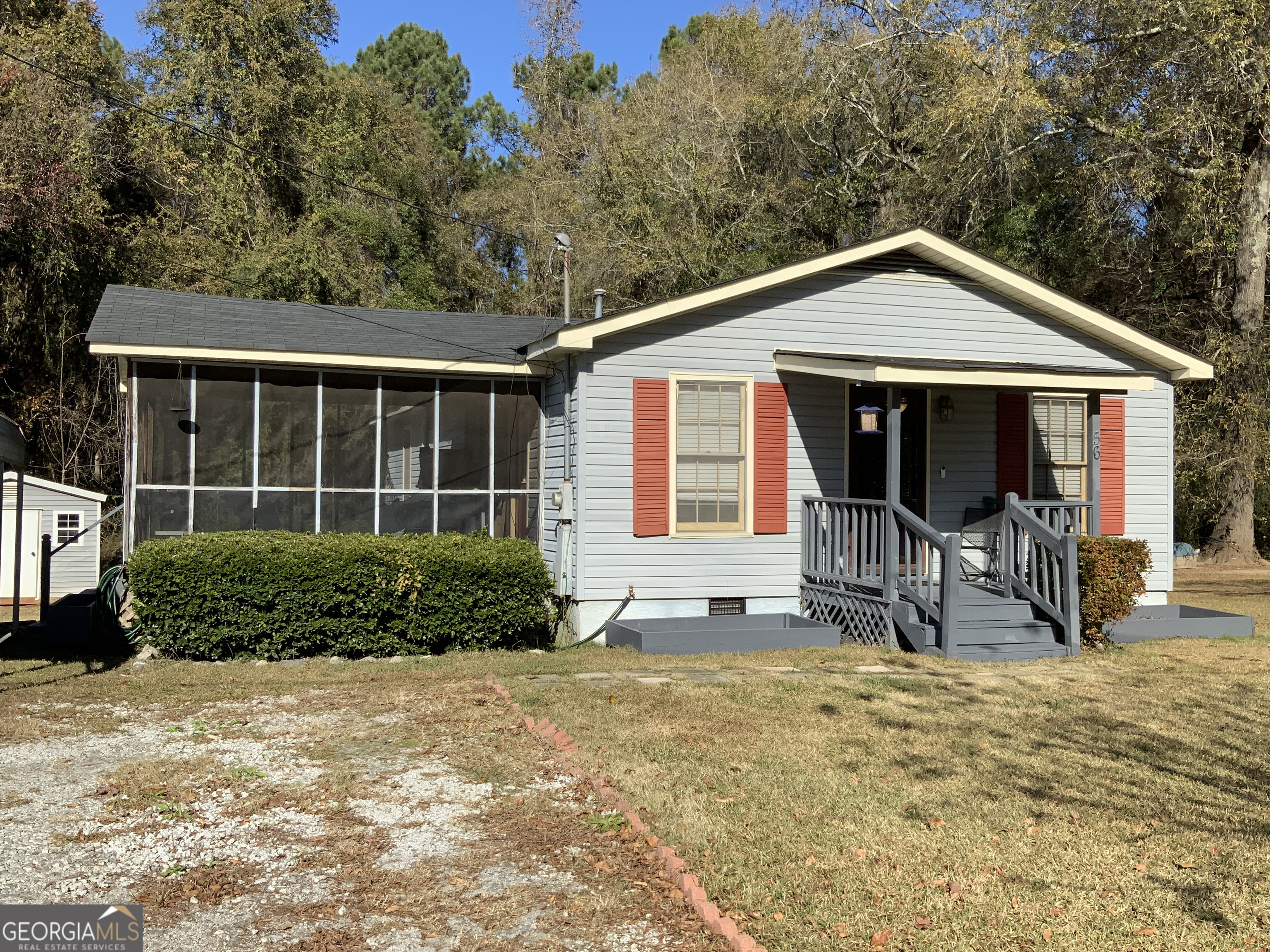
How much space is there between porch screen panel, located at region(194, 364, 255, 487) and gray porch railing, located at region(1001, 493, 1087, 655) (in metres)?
7.66

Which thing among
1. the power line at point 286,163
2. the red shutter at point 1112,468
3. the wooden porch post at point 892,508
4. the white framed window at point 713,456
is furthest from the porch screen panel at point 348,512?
the power line at point 286,163

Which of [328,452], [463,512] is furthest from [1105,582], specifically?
[328,452]

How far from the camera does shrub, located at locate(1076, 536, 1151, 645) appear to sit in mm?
10609

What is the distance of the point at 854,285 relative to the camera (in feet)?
39.6

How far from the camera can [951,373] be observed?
35.3 ft

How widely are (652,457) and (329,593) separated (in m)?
3.47

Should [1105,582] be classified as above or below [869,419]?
below

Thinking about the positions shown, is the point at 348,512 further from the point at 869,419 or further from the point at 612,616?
the point at 869,419

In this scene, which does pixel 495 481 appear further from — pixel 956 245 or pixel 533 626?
pixel 956 245

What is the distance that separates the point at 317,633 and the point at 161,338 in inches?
Result: 130

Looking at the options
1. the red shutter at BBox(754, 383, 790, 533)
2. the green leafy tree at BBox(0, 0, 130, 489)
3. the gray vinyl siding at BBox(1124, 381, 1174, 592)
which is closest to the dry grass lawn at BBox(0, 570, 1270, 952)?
the red shutter at BBox(754, 383, 790, 533)

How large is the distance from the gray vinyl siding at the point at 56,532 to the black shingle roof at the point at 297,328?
22.8ft

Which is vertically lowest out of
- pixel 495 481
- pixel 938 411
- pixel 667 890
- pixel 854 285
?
pixel 667 890

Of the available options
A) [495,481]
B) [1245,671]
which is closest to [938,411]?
[1245,671]
